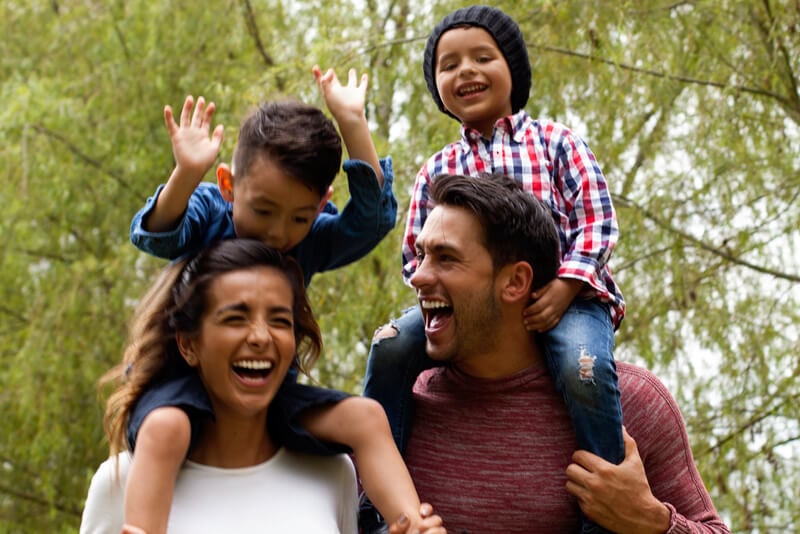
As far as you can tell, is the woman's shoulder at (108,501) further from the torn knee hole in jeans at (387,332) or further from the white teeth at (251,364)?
the torn knee hole in jeans at (387,332)

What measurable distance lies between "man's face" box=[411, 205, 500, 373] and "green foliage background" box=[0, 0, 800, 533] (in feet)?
7.04

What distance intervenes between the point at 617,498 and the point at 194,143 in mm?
1040

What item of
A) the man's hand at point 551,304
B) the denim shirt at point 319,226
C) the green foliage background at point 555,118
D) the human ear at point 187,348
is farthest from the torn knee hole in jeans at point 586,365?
the green foliage background at point 555,118

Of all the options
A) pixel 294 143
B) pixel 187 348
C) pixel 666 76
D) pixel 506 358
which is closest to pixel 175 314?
pixel 187 348

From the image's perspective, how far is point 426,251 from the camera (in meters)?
2.34

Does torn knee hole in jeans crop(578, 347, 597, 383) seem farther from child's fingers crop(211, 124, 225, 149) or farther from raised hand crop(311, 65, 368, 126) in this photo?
child's fingers crop(211, 124, 225, 149)

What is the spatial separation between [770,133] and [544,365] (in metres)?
2.38

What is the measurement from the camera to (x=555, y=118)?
464 cm

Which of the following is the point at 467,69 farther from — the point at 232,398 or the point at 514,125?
the point at 232,398

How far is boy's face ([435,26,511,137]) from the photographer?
8.31 feet

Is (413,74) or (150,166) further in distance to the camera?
(150,166)

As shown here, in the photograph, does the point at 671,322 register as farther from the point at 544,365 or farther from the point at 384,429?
the point at 384,429

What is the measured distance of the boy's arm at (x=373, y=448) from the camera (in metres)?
2.11

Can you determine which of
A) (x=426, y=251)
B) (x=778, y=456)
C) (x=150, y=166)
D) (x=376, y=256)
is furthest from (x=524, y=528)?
(x=150, y=166)
